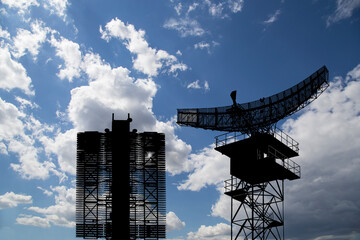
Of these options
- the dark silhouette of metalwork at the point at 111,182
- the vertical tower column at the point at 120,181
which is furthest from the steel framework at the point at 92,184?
the vertical tower column at the point at 120,181

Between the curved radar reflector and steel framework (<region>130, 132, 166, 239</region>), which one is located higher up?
the curved radar reflector

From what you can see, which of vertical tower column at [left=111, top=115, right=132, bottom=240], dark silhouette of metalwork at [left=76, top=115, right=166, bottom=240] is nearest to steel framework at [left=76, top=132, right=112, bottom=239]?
dark silhouette of metalwork at [left=76, top=115, right=166, bottom=240]

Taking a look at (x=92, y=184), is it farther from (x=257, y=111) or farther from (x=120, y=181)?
(x=257, y=111)

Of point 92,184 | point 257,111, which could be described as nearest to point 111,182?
point 92,184

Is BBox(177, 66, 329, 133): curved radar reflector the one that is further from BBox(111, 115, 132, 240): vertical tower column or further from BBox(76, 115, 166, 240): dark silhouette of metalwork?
BBox(111, 115, 132, 240): vertical tower column

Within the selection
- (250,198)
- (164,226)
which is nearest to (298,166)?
(250,198)

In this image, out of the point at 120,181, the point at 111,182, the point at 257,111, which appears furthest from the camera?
the point at 257,111

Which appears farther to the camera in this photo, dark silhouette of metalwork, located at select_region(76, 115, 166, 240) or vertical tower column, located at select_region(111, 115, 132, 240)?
dark silhouette of metalwork, located at select_region(76, 115, 166, 240)

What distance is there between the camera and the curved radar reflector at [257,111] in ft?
143

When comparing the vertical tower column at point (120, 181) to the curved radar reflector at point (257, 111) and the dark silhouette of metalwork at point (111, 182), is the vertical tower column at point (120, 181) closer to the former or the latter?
the dark silhouette of metalwork at point (111, 182)

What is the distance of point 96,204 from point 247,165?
1659 centimetres

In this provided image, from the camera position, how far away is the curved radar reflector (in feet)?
143

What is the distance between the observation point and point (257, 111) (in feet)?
154

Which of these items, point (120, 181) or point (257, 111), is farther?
point (257, 111)
